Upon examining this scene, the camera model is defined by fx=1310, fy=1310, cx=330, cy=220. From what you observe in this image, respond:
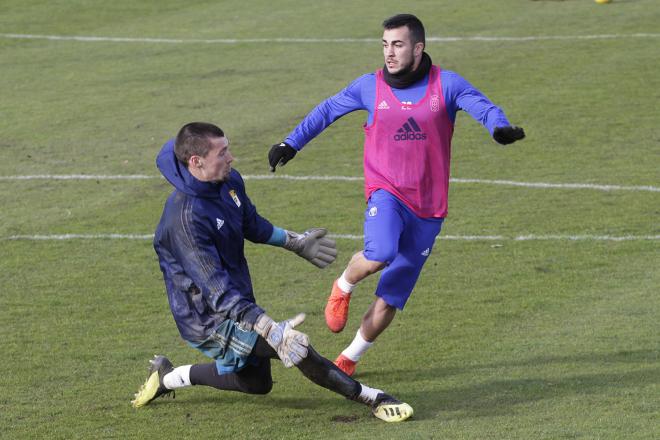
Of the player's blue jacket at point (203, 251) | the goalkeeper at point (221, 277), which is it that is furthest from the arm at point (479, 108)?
the player's blue jacket at point (203, 251)

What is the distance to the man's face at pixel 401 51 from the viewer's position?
8.88 meters

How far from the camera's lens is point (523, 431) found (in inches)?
308

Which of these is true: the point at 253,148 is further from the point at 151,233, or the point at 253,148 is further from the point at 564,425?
the point at 564,425

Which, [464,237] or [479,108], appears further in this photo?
[464,237]

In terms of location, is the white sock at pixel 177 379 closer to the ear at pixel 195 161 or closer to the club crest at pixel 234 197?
the club crest at pixel 234 197

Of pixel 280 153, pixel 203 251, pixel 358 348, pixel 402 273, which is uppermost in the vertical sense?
pixel 280 153

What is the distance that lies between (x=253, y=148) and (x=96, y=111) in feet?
10.4

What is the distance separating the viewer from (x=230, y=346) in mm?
7957

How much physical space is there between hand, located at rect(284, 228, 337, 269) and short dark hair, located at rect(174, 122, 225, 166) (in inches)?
41.0

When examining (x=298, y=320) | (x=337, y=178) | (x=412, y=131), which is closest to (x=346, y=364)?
(x=412, y=131)

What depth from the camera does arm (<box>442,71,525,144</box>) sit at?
8.27 m

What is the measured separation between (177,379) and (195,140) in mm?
1745

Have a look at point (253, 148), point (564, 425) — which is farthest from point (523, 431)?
point (253, 148)

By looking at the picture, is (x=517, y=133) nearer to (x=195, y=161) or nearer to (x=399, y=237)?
(x=399, y=237)
